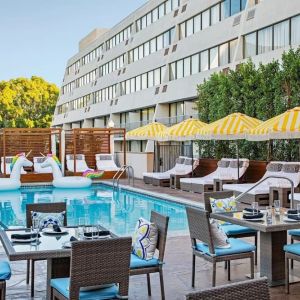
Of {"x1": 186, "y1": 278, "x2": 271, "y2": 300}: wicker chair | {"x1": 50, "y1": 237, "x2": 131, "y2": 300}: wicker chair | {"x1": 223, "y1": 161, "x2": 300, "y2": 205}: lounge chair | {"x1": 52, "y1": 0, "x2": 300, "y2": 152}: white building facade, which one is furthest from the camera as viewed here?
{"x1": 52, "y1": 0, "x2": 300, "y2": 152}: white building facade

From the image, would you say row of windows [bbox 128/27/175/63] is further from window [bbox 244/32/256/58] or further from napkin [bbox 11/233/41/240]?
napkin [bbox 11/233/41/240]

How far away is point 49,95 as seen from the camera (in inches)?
2741

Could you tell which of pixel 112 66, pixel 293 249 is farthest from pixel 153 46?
pixel 293 249

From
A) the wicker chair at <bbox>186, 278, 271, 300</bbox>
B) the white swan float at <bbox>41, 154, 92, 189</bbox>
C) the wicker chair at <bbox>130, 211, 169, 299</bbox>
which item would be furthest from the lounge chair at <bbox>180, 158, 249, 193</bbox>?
the wicker chair at <bbox>186, 278, 271, 300</bbox>

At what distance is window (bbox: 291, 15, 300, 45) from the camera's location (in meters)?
22.8

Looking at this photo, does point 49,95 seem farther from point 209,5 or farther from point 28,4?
point 209,5

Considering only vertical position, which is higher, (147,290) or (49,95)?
(49,95)

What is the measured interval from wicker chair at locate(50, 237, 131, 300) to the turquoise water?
5791mm

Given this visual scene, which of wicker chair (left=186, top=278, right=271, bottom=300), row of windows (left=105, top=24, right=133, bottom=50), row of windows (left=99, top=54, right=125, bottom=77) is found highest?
row of windows (left=105, top=24, right=133, bottom=50)

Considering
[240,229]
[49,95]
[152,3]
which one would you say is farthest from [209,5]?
Result: [49,95]

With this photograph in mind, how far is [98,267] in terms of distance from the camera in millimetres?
4402

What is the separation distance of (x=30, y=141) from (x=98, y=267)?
77.7ft

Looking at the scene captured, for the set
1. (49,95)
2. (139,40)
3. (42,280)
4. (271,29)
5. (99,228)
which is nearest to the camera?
(99,228)

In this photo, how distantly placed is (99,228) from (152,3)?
35589 millimetres
